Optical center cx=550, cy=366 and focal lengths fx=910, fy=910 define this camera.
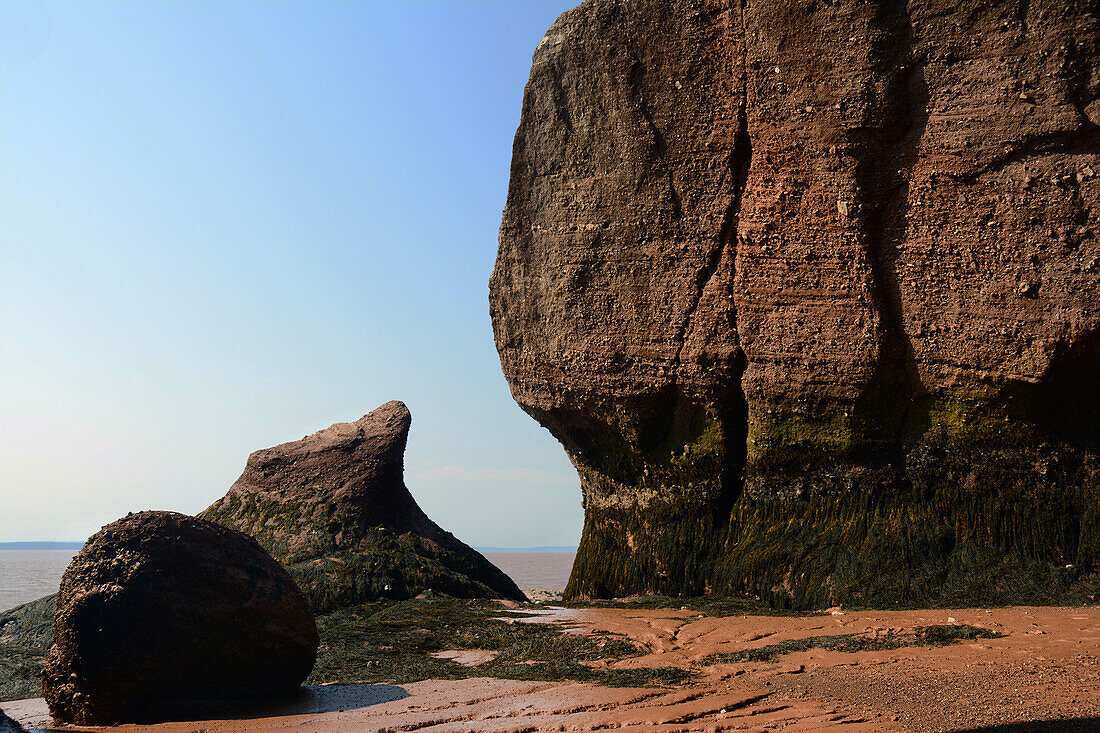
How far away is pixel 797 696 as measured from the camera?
4.72 meters

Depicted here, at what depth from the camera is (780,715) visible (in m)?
4.37

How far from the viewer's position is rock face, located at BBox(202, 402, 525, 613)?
9898mm

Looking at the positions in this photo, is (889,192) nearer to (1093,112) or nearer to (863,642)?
(1093,112)

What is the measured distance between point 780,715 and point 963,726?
83 centimetres

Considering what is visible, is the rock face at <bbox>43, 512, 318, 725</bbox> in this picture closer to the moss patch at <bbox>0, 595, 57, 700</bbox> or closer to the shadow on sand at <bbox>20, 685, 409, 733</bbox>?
the shadow on sand at <bbox>20, 685, 409, 733</bbox>

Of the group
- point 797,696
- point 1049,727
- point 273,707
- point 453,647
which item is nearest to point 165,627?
point 273,707

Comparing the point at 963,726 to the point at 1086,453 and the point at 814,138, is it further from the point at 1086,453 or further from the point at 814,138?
the point at 814,138

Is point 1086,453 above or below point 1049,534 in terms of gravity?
above

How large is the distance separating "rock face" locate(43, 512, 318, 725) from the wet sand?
220mm

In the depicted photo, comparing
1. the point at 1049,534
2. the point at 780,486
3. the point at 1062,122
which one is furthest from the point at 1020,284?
the point at 780,486

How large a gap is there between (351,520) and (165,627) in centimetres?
517

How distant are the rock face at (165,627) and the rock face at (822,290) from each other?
4.77 m

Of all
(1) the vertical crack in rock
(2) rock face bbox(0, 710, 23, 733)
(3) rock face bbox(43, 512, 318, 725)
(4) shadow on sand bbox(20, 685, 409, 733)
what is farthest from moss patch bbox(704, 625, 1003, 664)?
(2) rock face bbox(0, 710, 23, 733)

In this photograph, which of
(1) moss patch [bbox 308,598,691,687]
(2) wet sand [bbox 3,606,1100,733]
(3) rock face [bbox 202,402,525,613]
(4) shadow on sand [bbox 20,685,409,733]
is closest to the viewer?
(2) wet sand [bbox 3,606,1100,733]
